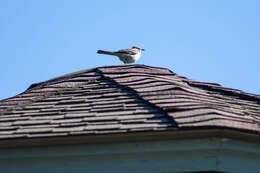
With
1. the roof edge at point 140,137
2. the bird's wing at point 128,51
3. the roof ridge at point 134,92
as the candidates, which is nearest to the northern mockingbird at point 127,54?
the bird's wing at point 128,51

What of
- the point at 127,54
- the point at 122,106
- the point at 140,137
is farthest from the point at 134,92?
the point at 127,54

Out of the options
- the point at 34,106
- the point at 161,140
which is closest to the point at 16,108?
the point at 34,106

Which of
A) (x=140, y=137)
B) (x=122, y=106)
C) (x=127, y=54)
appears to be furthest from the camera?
(x=127, y=54)

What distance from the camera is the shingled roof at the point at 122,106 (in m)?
4.73

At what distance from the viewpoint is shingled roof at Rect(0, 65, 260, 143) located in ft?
15.5

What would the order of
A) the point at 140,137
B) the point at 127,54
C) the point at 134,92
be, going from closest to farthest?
the point at 140,137 < the point at 134,92 < the point at 127,54

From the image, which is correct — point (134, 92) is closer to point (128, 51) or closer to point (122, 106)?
point (122, 106)

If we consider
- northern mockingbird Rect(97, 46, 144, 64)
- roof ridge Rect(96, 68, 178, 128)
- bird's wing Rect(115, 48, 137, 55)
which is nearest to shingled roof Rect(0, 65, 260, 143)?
roof ridge Rect(96, 68, 178, 128)

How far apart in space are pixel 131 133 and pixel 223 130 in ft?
2.48

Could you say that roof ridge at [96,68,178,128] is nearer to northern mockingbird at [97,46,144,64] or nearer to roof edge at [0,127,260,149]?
Answer: roof edge at [0,127,260,149]

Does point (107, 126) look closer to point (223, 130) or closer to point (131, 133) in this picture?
point (131, 133)

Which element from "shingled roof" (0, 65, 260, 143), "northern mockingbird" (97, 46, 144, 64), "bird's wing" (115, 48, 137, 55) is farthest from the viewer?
"bird's wing" (115, 48, 137, 55)

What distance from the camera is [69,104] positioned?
5.78 metres

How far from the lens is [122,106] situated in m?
5.41
